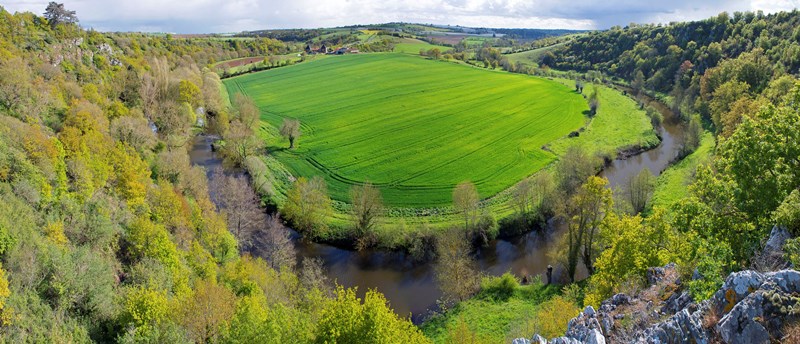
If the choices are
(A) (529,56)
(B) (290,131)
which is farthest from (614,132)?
(A) (529,56)

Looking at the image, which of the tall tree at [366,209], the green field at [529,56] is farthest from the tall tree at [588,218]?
the green field at [529,56]

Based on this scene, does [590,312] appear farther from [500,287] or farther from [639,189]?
[639,189]

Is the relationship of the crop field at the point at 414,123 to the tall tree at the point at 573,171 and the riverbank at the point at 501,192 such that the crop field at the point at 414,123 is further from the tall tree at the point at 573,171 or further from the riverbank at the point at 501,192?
the tall tree at the point at 573,171

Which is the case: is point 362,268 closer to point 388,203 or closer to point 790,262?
point 388,203

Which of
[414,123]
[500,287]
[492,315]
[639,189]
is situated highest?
[414,123]

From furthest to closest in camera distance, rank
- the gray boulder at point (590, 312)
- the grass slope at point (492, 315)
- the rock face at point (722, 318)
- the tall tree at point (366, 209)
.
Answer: the tall tree at point (366, 209), the grass slope at point (492, 315), the gray boulder at point (590, 312), the rock face at point (722, 318)

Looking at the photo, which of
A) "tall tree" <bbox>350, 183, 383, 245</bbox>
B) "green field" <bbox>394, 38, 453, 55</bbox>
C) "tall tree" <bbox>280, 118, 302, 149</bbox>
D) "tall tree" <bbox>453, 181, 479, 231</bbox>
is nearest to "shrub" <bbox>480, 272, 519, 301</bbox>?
"tall tree" <bbox>453, 181, 479, 231</bbox>

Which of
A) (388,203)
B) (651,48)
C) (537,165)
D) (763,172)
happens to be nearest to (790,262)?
(763,172)
